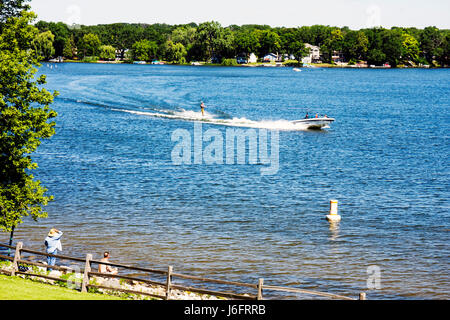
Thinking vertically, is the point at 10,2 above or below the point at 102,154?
above

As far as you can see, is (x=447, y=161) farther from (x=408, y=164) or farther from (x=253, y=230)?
(x=253, y=230)

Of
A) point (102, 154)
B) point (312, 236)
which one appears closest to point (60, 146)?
point (102, 154)

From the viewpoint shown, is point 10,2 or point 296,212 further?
point 296,212

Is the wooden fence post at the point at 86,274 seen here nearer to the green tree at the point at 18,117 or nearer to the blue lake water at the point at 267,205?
the green tree at the point at 18,117

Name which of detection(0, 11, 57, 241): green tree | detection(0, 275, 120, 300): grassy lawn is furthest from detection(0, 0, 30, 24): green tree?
detection(0, 275, 120, 300): grassy lawn

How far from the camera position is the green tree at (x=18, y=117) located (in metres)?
24.1

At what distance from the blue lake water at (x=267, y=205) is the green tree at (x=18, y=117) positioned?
5.84 meters

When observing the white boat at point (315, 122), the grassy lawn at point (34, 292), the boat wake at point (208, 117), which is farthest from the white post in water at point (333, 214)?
the boat wake at point (208, 117)

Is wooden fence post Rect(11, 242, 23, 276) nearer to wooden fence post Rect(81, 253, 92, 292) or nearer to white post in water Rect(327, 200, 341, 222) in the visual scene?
wooden fence post Rect(81, 253, 92, 292)

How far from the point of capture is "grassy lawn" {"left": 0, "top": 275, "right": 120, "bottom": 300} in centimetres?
1909

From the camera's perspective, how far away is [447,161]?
57.6m

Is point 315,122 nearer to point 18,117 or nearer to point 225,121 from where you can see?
point 225,121

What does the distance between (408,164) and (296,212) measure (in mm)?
22169

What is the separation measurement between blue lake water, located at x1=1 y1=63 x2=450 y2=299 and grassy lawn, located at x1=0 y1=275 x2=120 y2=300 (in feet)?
26.6
